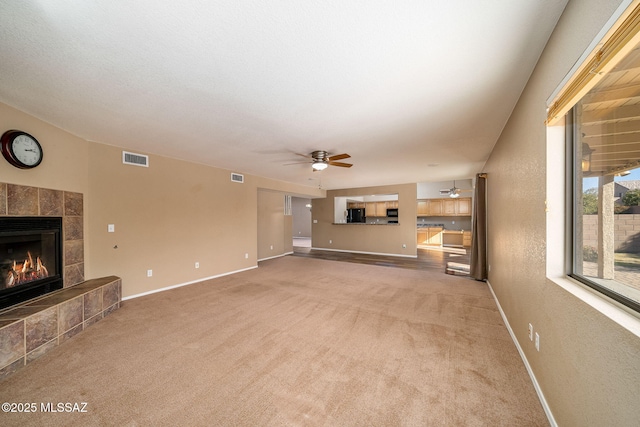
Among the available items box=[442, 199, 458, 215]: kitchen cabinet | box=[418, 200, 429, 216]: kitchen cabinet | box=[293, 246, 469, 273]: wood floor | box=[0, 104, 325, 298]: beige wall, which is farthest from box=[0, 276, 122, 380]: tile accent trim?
box=[442, 199, 458, 215]: kitchen cabinet

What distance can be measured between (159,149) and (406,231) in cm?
688

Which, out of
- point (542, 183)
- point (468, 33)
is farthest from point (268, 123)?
point (542, 183)

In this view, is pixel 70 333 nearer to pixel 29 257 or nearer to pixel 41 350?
pixel 41 350

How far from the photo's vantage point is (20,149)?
Result: 2.41 m

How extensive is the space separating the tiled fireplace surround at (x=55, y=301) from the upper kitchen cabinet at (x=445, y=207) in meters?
10.2

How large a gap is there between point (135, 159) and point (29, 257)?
1897mm

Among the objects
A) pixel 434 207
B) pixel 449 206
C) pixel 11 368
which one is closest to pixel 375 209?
pixel 434 207

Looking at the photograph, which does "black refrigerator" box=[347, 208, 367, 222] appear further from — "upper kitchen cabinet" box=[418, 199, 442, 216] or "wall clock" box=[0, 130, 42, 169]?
"wall clock" box=[0, 130, 42, 169]

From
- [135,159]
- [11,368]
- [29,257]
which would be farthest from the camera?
[135,159]

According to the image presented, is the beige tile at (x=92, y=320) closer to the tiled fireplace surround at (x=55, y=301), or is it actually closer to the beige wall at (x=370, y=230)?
the tiled fireplace surround at (x=55, y=301)

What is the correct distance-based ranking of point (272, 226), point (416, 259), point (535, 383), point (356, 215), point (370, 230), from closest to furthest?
point (535, 383) < point (416, 259) < point (272, 226) < point (370, 230) < point (356, 215)

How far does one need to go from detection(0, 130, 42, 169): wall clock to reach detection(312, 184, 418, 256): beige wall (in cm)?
725

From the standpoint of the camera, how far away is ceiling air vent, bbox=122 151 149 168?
3.74 m

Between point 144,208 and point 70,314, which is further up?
point 144,208
